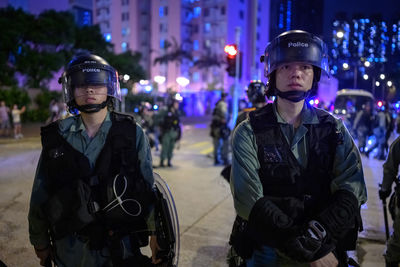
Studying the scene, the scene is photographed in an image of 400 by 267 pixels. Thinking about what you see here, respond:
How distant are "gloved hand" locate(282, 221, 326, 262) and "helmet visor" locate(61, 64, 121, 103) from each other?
1.44 metres

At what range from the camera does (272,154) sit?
183 cm

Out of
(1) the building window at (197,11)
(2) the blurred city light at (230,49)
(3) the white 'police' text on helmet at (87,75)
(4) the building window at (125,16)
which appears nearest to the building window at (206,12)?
(1) the building window at (197,11)

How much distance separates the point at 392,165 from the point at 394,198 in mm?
303

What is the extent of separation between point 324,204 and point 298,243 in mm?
320

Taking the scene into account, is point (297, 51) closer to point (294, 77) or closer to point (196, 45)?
point (294, 77)

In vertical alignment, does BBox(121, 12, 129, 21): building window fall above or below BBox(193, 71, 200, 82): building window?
above

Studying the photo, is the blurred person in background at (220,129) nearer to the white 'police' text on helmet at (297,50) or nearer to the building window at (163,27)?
the white 'police' text on helmet at (297,50)

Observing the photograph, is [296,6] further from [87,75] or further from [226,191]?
[226,191]

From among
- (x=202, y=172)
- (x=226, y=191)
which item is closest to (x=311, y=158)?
(x=226, y=191)

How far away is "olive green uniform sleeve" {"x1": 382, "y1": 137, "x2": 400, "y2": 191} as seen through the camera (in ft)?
9.71

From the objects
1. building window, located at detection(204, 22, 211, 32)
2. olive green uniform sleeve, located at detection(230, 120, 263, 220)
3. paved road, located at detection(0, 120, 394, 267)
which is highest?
building window, located at detection(204, 22, 211, 32)

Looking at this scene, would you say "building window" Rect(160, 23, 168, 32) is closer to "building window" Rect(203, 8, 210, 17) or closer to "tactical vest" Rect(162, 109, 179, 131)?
"building window" Rect(203, 8, 210, 17)

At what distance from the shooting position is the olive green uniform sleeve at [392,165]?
9.71 ft

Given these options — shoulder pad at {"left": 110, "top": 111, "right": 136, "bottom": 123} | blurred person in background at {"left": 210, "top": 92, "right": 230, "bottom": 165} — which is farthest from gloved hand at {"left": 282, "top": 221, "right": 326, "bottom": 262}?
blurred person in background at {"left": 210, "top": 92, "right": 230, "bottom": 165}
